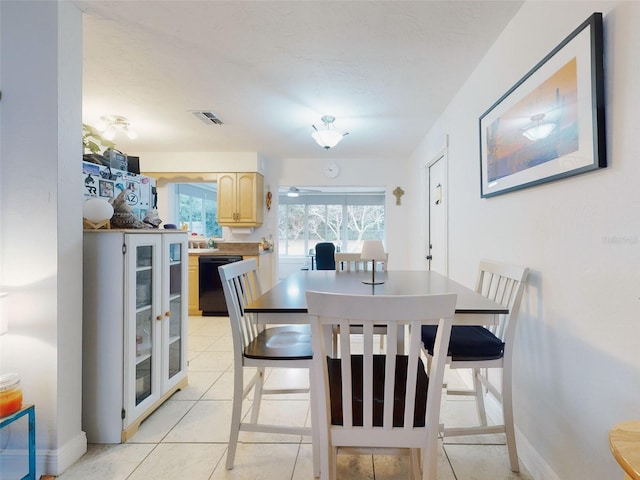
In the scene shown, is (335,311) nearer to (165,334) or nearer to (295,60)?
(165,334)

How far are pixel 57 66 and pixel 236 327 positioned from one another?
1534 mm

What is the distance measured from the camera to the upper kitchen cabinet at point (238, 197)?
184 inches

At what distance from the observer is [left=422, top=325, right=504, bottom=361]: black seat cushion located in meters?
1.49

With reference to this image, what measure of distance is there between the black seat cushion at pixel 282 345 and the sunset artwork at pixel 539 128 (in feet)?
4.65

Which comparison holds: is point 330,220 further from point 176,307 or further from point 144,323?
point 144,323

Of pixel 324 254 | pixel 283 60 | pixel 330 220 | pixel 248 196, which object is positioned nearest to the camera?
pixel 283 60

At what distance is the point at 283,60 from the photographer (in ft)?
7.16

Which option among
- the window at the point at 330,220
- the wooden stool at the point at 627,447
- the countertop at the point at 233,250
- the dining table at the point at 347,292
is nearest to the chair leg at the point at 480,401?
the dining table at the point at 347,292

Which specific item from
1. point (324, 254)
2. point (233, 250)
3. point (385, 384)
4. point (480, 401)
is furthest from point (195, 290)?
point (385, 384)

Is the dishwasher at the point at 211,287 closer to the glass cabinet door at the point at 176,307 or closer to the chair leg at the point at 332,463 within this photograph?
the glass cabinet door at the point at 176,307

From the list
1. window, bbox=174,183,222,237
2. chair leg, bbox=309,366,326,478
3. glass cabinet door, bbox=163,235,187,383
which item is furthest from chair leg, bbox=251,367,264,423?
window, bbox=174,183,222,237

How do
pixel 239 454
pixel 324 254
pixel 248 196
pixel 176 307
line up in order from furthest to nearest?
1. pixel 324 254
2. pixel 248 196
3. pixel 176 307
4. pixel 239 454

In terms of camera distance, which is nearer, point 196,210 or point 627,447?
point 627,447

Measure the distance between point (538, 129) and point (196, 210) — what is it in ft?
17.6
